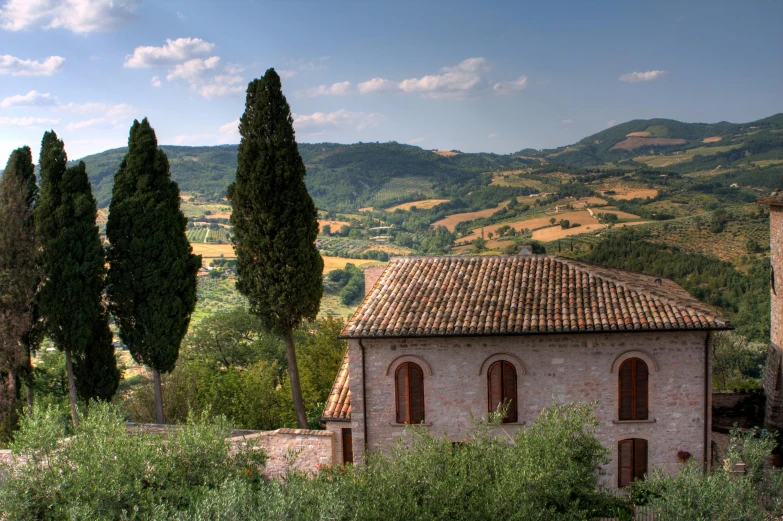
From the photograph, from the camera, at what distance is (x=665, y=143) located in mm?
152375

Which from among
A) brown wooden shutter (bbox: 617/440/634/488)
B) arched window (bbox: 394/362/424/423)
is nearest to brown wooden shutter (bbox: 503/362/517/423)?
arched window (bbox: 394/362/424/423)

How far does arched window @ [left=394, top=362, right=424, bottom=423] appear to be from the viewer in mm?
15180

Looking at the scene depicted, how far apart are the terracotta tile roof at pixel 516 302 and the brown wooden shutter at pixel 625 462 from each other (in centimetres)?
283

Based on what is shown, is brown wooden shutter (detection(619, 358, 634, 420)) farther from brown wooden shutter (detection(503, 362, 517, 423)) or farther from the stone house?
brown wooden shutter (detection(503, 362, 517, 423))

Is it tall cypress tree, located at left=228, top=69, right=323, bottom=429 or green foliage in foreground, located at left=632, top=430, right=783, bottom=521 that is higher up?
tall cypress tree, located at left=228, top=69, right=323, bottom=429

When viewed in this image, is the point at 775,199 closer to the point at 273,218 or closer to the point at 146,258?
the point at 273,218

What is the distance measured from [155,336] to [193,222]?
77.4 meters

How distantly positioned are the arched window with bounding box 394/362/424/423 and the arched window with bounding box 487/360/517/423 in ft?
5.25

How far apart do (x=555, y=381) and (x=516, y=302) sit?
2.04 m

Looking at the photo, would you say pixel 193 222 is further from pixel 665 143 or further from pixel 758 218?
pixel 665 143

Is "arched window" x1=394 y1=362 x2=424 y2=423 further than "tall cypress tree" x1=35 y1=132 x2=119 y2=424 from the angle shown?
No

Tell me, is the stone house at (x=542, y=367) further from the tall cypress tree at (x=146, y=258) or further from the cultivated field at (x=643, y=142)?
the cultivated field at (x=643, y=142)

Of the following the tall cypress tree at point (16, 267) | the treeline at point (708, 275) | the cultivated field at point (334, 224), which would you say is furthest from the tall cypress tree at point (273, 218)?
the cultivated field at point (334, 224)

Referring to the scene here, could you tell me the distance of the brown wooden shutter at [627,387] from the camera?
578 inches
